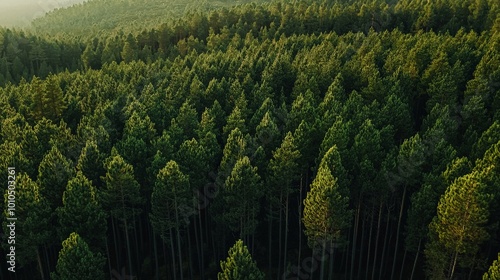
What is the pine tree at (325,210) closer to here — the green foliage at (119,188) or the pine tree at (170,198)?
the pine tree at (170,198)

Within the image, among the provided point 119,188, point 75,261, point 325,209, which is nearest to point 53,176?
point 119,188

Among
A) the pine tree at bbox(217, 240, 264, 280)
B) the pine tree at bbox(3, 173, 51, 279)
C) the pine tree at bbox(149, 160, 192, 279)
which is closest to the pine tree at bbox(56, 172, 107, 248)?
the pine tree at bbox(3, 173, 51, 279)

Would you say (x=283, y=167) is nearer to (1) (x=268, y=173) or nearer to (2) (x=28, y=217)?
(1) (x=268, y=173)

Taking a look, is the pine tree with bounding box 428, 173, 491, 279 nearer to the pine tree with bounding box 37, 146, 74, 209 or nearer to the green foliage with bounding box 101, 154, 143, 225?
the green foliage with bounding box 101, 154, 143, 225

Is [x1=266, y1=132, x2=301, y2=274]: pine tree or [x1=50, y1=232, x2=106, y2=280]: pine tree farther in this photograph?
[x1=266, y1=132, x2=301, y2=274]: pine tree

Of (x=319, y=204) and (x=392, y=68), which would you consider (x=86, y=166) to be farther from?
(x=392, y=68)

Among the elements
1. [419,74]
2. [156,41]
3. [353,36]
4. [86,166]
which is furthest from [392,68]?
[156,41]

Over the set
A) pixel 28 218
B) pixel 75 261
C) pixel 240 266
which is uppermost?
pixel 28 218

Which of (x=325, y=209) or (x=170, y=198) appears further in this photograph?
(x=170, y=198)
